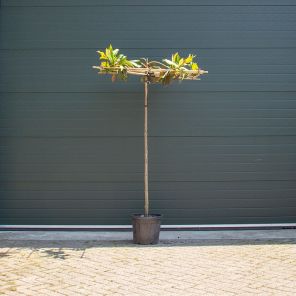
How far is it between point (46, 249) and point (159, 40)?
3.79m

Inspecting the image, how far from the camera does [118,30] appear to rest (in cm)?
870

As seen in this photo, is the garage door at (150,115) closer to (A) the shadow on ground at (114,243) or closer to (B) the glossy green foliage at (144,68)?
(A) the shadow on ground at (114,243)

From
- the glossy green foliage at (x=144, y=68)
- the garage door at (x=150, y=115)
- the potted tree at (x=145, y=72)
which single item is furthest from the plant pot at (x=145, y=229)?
the glossy green foliage at (x=144, y=68)

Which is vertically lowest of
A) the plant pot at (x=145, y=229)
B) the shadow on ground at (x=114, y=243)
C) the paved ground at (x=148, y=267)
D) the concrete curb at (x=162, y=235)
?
the paved ground at (x=148, y=267)

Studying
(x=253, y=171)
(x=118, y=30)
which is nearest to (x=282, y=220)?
(x=253, y=171)

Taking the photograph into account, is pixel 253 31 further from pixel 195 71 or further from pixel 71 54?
pixel 71 54

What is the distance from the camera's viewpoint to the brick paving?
5410 millimetres

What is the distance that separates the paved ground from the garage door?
105 cm

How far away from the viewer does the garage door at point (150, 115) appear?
862 centimetres

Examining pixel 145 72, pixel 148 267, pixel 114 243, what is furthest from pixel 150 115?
pixel 148 267

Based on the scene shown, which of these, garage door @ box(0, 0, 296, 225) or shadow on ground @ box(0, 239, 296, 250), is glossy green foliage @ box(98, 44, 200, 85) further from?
shadow on ground @ box(0, 239, 296, 250)

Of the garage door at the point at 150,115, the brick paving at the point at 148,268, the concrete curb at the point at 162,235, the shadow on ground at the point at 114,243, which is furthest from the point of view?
the garage door at the point at 150,115

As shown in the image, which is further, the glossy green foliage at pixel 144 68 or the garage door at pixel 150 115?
the garage door at pixel 150 115

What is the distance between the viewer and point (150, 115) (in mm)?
8633
